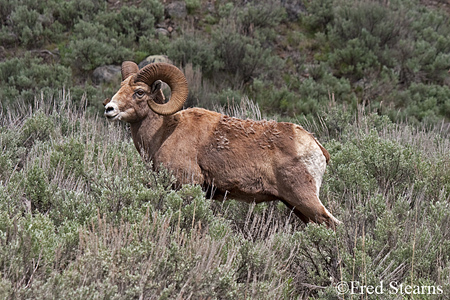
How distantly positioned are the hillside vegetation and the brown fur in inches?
10.7

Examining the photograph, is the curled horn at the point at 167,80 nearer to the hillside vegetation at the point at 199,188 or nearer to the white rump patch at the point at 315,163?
the hillside vegetation at the point at 199,188

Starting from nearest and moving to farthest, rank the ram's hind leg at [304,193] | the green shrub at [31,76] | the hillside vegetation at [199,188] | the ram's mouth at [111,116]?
the hillside vegetation at [199,188], the ram's hind leg at [304,193], the ram's mouth at [111,116], the green shrub at [31,76]

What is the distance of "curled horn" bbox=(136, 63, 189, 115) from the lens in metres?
→ 5.27

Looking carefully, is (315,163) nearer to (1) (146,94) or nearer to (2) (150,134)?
(2) (150,134)

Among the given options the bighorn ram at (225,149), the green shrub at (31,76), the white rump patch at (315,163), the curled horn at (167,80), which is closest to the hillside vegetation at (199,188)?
the green shrub at (31,76)

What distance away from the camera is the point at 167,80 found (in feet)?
17.7

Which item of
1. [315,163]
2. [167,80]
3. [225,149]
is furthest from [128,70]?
[315,163]

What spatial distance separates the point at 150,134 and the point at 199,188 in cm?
104

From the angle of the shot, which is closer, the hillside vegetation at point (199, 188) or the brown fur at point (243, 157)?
the hillside vegetation at point (199, 188)

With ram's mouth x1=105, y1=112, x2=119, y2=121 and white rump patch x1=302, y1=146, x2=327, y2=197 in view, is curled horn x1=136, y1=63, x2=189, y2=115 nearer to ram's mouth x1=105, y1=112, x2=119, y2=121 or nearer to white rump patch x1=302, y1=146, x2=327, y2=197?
ram's mouth x1=105, y1=112, x2=119, y2=121

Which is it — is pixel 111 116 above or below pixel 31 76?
above

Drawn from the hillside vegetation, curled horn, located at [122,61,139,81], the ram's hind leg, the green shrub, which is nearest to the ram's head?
curled horn, located at [122,61,139,81]

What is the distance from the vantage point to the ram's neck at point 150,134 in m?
5.35

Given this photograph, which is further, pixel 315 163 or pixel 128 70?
pixel 128 70
